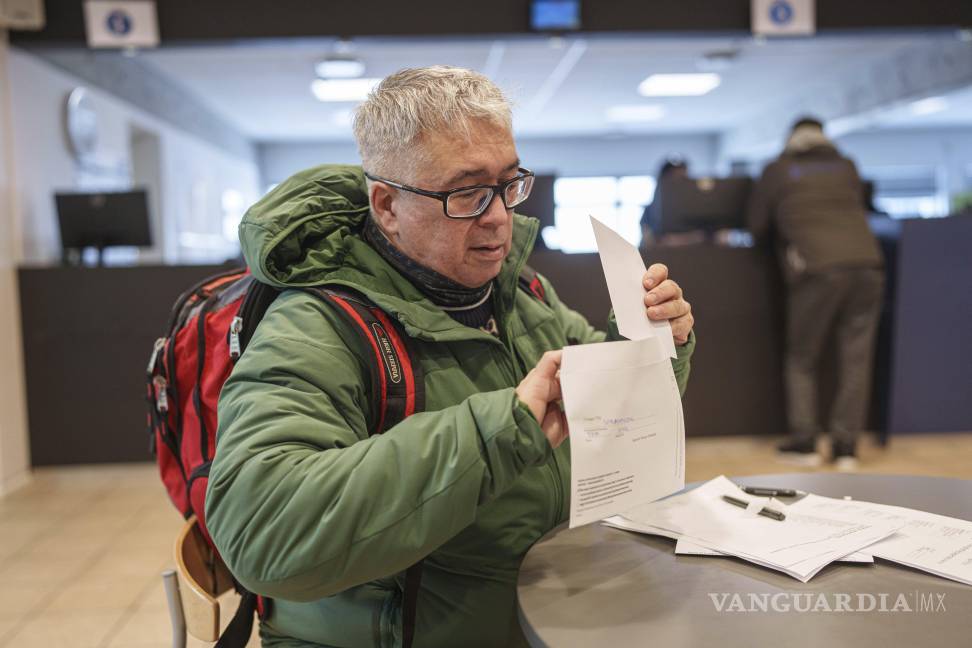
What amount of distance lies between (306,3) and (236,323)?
12.2 feet

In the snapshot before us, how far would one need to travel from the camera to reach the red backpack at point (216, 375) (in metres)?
1.06

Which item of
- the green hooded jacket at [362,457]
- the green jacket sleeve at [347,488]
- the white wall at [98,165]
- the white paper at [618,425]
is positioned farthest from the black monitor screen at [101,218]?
the white paper at [618,425]

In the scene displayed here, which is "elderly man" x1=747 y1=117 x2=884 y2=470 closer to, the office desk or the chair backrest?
the office desk

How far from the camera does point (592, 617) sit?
0.84 meters

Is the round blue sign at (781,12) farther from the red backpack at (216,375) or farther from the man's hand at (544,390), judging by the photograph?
the man's hand at (544,390)

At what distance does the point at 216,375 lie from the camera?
47.4 inches

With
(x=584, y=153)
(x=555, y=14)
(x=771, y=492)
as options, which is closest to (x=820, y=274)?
(x=555, y=14)

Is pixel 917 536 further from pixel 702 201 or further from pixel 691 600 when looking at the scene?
pixel 702 201

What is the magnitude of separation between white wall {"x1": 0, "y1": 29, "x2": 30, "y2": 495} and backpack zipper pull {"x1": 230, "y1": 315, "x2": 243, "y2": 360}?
3342 mm

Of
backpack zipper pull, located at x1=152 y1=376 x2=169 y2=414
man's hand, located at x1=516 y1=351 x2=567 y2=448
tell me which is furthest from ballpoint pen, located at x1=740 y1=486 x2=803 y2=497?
backpack zipper pull, located at x1=152 y1=376 x2=169 y2=414

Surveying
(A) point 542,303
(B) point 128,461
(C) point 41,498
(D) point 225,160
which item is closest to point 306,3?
(B) point 128,461

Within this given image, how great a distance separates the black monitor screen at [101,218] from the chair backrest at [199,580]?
141 inches

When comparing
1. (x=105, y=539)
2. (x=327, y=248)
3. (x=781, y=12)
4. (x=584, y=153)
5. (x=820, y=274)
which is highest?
(x=584, y=153)

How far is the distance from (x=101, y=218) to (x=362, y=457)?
13.4ft
